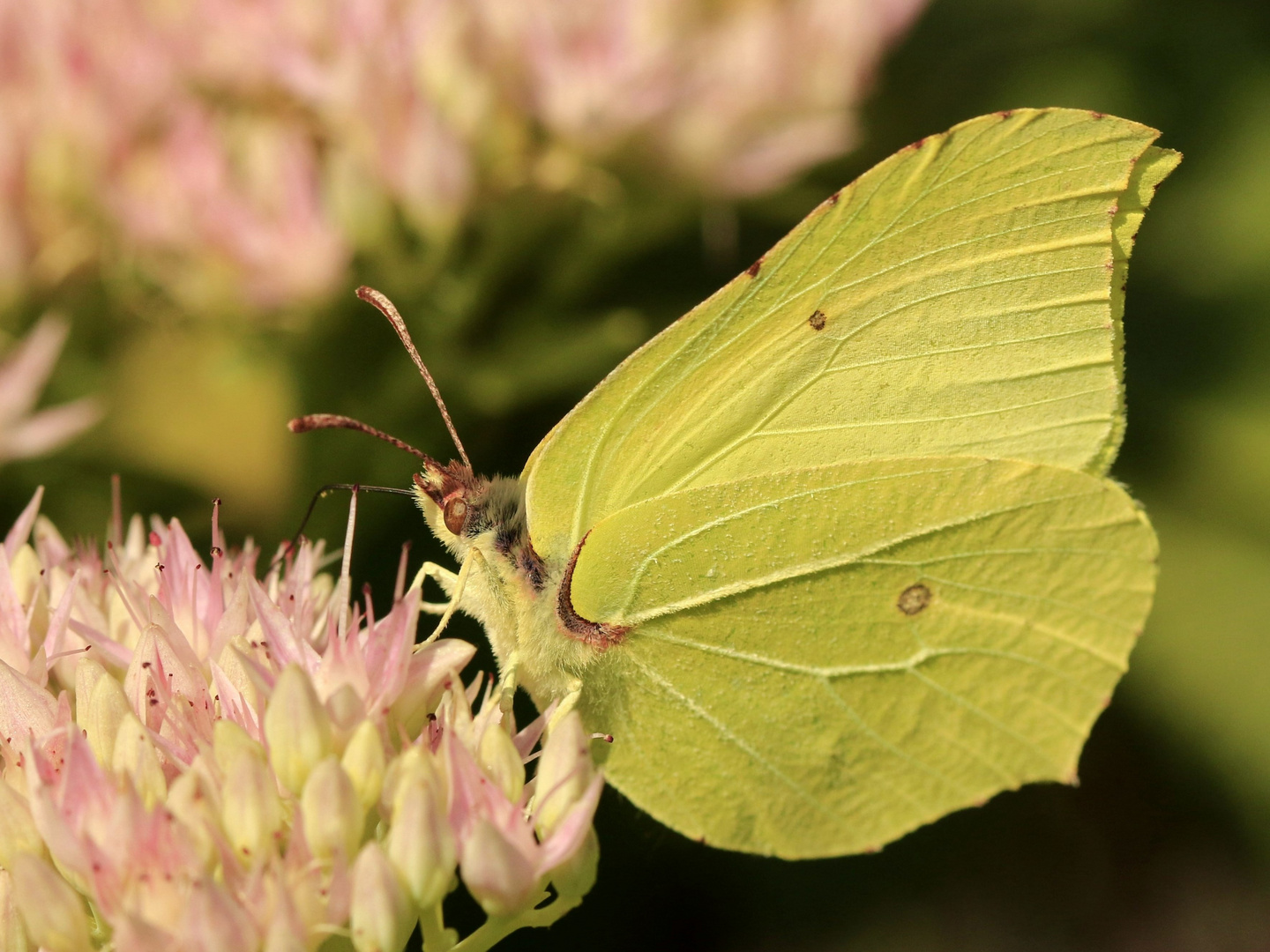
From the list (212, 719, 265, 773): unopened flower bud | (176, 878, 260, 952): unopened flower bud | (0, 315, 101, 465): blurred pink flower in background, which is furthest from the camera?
(0, 315, 101, 465): blurred pink flower in background

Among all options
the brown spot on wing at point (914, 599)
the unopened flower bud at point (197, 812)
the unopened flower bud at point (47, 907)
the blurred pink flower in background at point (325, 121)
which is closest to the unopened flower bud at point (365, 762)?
the unopened flower bud at point (197, 812)

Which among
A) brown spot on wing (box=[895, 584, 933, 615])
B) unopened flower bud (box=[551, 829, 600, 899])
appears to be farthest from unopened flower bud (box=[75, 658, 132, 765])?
brown spot on wing (box=[895, 584, 933, 615])

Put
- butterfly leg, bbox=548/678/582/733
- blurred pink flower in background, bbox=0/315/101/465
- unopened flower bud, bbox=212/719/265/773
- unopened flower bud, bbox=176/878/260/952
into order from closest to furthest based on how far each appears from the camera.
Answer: unopened flower bud, bbox=176/878/260/952, unopened flower bud, bbox=212/719/265/773, butterfly leg, bbox=548/678/582/733, blurred pink flower in background, bbox=0/315/101/465

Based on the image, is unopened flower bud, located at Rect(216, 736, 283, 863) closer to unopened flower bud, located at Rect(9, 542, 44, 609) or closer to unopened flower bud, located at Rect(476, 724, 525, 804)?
unopened flower bud, located at Rect(476, 724, 525, 804)

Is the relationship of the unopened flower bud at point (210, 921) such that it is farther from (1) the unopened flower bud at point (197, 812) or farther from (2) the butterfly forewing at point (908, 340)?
(2) the butterfly forewing at point (908, 340)

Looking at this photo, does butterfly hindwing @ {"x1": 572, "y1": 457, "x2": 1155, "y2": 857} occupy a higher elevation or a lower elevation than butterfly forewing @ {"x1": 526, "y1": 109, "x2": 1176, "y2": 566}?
lower

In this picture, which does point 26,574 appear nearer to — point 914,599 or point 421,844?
point 421,844

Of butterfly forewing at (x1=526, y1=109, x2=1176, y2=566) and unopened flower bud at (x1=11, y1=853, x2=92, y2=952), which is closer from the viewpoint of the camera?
unopened flower bud at (x1=11, y1=853, x2=92, y2=952)

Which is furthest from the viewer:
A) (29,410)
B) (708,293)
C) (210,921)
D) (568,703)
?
(708,293)

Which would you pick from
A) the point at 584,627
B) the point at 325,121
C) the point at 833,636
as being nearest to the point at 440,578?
the point at 584,627
